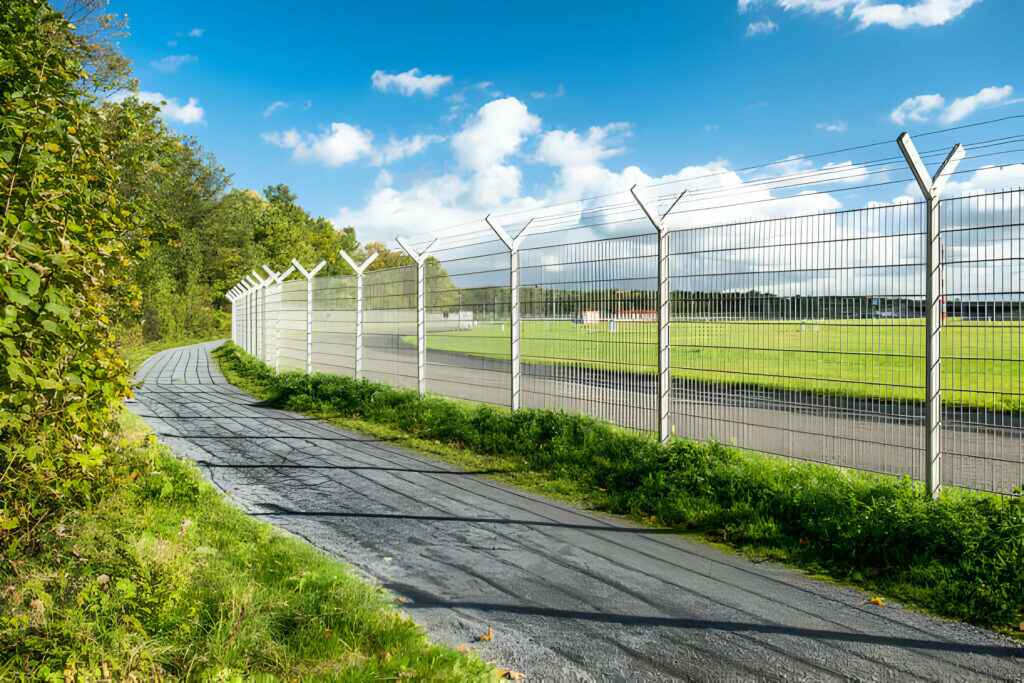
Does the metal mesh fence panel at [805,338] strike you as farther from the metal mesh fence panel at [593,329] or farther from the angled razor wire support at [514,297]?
the angled razor wire support at [514,297]

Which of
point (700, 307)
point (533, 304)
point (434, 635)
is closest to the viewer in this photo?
point (434, 635)

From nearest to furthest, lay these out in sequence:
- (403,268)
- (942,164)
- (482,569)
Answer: (482,569) → (942,164) → (403,268)

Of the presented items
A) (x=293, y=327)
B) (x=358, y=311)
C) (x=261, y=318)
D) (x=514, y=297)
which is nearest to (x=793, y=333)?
(x=514, y=297)

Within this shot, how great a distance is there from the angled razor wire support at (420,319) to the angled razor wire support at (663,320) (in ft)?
15.9

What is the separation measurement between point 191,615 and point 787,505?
14.3ft

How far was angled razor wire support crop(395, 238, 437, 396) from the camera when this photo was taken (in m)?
11.5

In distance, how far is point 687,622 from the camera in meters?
4.14

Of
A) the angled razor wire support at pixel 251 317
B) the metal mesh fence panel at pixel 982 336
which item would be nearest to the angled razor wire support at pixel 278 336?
the angled razor wire support at pixel 251 317

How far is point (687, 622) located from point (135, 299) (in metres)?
4.86

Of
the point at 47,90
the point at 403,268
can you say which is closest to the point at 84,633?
the point at 47,90

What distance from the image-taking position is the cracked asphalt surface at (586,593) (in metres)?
3.67

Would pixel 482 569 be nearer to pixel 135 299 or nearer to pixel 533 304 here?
pixel 135 299

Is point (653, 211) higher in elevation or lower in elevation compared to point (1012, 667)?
higher

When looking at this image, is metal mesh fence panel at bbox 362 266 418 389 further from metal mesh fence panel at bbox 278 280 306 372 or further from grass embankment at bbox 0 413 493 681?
grass embankment at bbox 0 413 493 681
